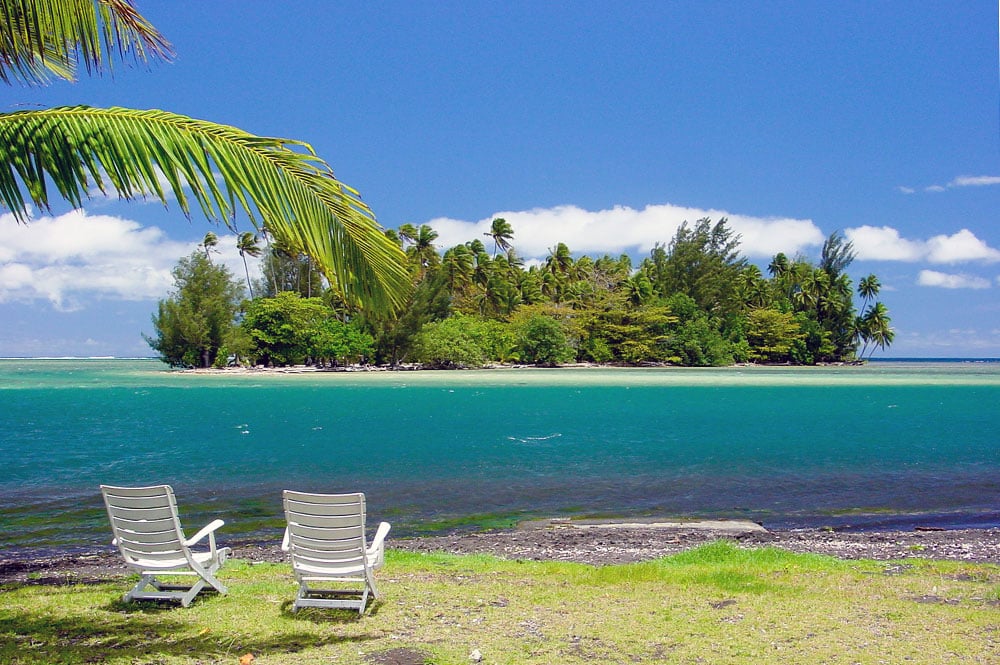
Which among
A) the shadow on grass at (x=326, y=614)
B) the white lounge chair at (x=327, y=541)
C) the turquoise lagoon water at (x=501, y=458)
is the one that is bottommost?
the turquoise lagoon water at (x=501, y=458)

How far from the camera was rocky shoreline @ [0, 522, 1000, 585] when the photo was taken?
939 cm

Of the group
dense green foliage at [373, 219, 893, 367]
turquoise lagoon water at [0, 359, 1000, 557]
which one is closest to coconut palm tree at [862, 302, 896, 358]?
dense green foliage at [373, 219, 893, 367]

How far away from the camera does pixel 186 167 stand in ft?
13.8

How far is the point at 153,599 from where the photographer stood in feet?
21.2

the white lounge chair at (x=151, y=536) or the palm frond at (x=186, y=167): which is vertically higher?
the palm frond at (x=186, y=167)

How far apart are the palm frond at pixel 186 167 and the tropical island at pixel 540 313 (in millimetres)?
56987

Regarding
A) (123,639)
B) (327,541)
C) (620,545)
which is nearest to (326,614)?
(327,541)

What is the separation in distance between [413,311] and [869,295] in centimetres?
6090

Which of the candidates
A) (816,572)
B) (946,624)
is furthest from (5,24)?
(816,572)

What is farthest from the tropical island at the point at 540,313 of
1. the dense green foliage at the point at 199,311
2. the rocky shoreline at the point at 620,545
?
the rocky shoreline at the point at 620,545

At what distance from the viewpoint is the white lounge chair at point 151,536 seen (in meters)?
6.19

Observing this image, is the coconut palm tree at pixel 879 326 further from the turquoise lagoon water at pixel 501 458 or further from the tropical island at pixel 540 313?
the turquoise lagoon water at pixel 501 458

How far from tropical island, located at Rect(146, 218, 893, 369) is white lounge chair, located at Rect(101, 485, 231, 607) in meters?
55.2

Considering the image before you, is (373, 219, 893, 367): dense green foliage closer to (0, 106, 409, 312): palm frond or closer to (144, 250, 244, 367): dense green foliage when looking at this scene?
(144, 250, 244, 367): dense green foliage
